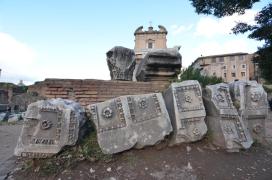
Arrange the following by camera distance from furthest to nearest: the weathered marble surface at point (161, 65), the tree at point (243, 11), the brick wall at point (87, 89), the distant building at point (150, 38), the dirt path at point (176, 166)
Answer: the distant building at point (150, 38) → the tree at point (243, 11) → the weathered marble surface at point (161, 65) → the brick wall at point (87, 89) → the dirt path at point (176, 166)

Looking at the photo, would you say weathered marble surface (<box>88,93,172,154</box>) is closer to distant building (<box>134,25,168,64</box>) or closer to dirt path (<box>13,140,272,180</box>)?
dirt path (<box>13,140,272,180</box>)

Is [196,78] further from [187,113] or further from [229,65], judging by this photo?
[229,65]

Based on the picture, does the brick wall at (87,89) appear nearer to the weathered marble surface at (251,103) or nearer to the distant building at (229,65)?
the weathered marble surface at (251,103)

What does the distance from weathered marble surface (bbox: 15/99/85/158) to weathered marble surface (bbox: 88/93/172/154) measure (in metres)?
0.29

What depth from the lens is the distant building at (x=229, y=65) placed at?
1891 inches

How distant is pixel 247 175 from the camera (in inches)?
108

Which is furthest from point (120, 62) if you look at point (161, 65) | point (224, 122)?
point (224, 122)

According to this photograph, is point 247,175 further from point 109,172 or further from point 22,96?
point 22,96

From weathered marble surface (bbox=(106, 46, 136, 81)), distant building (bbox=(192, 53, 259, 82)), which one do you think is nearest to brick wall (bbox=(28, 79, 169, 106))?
weathered marble surface (bbox=(106, 46, 136, 81))

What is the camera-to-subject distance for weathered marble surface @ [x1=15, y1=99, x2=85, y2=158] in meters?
2.81

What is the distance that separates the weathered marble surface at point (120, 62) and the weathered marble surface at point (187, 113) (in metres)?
3.21

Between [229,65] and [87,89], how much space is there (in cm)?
4968

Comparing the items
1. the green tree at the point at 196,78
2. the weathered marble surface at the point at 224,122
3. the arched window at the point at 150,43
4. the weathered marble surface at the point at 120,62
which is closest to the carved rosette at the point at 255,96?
the weathered marble surface at the point at 224,122

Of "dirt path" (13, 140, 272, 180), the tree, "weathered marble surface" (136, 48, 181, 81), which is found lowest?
"dirt path" (13, 140, 272, 180)
